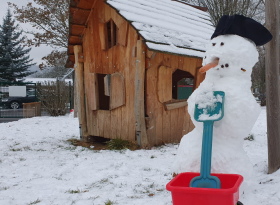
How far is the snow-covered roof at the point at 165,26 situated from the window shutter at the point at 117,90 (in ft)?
4.19

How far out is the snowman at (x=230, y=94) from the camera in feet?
9.94

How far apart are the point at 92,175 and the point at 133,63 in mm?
2820

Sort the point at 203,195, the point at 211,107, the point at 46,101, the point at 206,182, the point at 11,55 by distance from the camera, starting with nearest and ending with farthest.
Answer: the point at 203,195
the point at 206,182
the point at 211,107
the point at 46,101
the point at 11,55

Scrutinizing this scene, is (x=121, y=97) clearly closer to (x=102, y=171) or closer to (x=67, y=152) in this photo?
(x=67, y=152)

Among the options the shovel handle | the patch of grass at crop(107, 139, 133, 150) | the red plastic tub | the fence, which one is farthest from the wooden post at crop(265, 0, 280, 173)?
the fence

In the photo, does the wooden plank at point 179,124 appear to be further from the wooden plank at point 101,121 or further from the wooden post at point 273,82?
the wooden post at point 273,82

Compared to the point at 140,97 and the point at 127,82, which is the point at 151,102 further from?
the point at 127,82

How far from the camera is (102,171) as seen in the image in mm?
5078

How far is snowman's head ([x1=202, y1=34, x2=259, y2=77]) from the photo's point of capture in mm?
3141

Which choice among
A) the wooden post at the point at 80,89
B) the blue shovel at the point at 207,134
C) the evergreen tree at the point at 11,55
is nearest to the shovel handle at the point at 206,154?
the blue shovel at the point at 207,134

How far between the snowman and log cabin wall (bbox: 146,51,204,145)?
3.51 meters

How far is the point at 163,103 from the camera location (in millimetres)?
7145

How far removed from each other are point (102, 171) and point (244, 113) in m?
2.79

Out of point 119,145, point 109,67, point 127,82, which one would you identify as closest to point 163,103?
point 127,82
